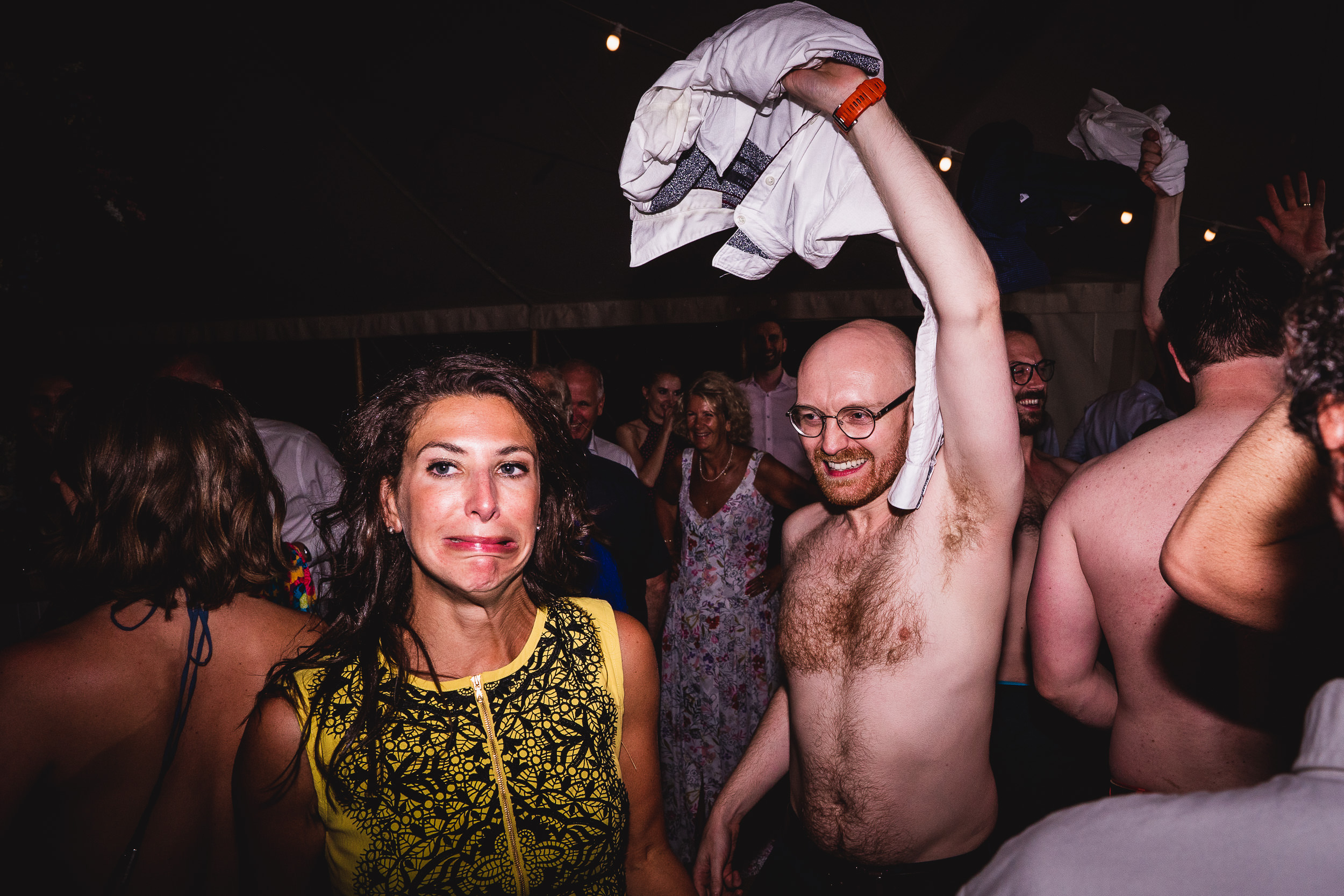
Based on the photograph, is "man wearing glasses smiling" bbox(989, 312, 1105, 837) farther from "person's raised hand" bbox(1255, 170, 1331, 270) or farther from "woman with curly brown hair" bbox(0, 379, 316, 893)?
"woman with curly brown hair" bbox(0, 379, 316, 893)

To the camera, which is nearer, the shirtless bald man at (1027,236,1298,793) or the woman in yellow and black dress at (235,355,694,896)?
the woman in yellow and black dress at (235,355,694,896)

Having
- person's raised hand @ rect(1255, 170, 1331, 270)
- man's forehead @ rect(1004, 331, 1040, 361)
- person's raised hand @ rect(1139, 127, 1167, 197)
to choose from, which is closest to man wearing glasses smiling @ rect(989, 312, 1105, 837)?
man's forehead @ rect(1004, 331, 1040, 361)

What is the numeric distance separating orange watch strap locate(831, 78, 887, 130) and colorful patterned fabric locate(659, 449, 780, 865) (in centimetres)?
266

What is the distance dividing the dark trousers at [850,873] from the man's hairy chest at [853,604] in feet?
1.47

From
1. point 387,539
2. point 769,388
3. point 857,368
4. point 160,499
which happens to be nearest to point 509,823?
point 387,539

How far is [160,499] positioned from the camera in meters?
1.70

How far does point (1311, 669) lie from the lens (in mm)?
1383

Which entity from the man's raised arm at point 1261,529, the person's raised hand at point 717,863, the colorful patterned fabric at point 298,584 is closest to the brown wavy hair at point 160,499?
the colorful patterned fabric at point 298,584

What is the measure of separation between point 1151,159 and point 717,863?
295cm

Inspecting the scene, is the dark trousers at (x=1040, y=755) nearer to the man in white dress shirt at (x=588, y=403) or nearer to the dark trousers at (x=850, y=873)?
the dark trousers at (x=850, y=873)

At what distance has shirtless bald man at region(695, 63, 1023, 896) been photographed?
4.56ft

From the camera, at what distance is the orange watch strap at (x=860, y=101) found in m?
1.36

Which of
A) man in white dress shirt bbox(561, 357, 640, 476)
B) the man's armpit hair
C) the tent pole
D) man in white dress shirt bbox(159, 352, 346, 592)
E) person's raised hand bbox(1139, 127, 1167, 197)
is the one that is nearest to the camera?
the man's armpit hair

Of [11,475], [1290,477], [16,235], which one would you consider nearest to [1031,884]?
[1290,477]
